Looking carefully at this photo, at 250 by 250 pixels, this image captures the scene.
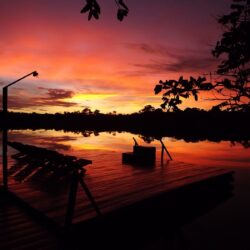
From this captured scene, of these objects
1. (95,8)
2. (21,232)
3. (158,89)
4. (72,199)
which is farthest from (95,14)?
(21,232)

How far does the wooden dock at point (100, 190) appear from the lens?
257 inches

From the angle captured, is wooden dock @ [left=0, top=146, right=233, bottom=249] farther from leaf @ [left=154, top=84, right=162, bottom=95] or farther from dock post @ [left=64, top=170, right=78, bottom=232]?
leaf @ [left=154, top=84, right=162, bottom=95]

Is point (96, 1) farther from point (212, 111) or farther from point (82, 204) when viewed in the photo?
point (82, 204)

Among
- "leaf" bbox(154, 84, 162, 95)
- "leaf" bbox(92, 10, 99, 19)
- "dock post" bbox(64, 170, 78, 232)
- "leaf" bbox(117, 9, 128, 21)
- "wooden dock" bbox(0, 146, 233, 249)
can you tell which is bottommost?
"wooden dock" bbox(0, 146, 233, 249)

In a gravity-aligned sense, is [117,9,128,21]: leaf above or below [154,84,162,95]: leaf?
above

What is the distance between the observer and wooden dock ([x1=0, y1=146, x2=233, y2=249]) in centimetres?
652

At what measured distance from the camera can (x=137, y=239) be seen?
27.5 ft

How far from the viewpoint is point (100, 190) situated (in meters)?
9.05

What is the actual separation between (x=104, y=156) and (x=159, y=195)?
8.11 m

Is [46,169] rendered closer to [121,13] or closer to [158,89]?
[158,89]

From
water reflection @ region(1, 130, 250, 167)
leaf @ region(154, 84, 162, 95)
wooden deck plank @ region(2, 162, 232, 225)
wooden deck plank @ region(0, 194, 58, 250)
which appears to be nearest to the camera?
leaf @ region(154, 84, 162, 95)

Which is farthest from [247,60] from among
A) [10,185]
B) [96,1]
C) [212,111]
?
[10,185]

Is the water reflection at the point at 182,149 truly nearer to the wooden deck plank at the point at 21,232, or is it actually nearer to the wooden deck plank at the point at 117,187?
the wooden deck plank at the point at 117,187

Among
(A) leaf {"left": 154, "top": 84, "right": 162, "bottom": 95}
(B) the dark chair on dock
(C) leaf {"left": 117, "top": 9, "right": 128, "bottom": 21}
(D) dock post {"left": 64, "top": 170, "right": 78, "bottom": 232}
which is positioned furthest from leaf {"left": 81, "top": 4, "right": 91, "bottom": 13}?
(B) the dark chair on dock
